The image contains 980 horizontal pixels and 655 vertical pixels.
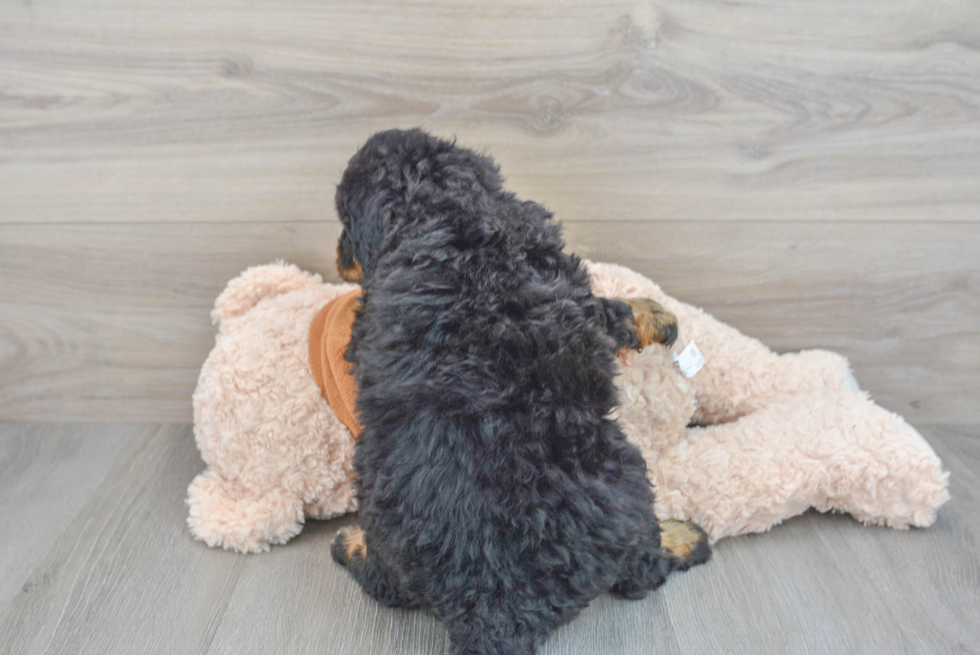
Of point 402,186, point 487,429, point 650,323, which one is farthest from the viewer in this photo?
point 650,323

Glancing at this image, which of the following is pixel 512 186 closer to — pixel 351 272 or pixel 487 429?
pixel 351 272

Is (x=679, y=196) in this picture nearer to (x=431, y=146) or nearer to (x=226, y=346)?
(x=431, y=146)

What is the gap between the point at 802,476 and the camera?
3.91 feet

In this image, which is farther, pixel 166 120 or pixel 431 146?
pixel 166 120

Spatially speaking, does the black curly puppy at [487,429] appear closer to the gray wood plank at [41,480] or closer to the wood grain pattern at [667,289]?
the wood grain pattern at [667,289]

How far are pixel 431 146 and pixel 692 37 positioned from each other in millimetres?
626

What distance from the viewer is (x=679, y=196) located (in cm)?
139

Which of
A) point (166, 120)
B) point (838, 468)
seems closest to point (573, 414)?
point (838, 468)

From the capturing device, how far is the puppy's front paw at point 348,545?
1.14 m

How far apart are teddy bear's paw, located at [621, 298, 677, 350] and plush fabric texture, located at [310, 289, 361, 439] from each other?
→ 1.42 feet

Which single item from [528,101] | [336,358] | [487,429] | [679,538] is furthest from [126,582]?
[528,101]

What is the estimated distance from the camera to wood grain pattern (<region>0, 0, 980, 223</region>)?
1288 millimetres

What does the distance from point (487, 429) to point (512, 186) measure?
2.27ft

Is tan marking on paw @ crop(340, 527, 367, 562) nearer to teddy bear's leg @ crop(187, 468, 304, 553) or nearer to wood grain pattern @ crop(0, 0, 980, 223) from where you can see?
teddy bear's leg @ crop(187, 468, 304, 553)
